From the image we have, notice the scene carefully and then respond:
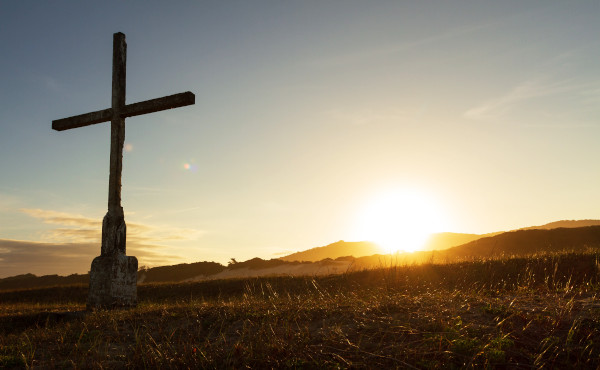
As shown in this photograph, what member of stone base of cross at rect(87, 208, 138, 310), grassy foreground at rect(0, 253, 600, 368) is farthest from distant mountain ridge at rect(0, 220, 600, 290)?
grassy foreground at rect(0, 253, 600, 368)

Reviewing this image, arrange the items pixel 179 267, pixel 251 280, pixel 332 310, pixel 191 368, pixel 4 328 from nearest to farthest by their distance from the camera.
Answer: pixel 191 368 → pixel 332 310 → pixel 4 328 → pixel 251 280 → pixel 179 267

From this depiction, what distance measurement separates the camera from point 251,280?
16234 mm

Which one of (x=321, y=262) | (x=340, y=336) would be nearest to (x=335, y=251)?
(x=321, y=262)

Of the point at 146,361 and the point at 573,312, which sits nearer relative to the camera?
the point at 146,361

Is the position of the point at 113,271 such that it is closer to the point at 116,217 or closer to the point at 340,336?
the point at 116,217

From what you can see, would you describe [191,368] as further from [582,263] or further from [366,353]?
[582,263]

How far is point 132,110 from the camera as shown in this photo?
11297mm

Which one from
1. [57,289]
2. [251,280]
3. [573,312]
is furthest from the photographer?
[57,289]

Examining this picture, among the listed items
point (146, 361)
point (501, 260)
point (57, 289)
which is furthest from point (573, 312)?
point (57, 289)

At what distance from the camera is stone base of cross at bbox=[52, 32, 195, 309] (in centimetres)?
1016

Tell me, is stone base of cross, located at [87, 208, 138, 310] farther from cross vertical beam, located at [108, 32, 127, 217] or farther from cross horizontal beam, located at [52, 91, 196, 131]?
cross horizontal beam, located at [52, 91, 196, 131]

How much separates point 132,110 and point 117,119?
1.66 feet

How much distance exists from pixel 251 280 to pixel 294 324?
1064 centimetres

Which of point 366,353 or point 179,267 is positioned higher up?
point 179,267
